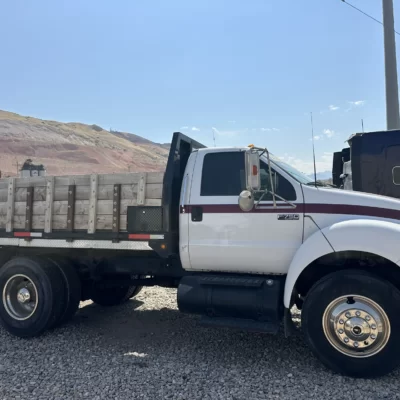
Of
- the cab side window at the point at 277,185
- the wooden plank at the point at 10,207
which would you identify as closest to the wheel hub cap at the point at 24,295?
the wooden plank at the point at 10,207

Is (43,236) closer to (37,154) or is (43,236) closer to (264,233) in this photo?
(264,233)

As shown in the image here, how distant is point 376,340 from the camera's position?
3900mm

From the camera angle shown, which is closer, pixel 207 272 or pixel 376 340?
pixel 376 340

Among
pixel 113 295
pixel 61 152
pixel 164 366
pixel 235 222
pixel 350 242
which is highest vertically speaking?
pixel 61 152

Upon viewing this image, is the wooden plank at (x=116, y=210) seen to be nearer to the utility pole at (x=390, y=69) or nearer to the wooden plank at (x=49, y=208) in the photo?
the wooden plank at (x=49, y=208)

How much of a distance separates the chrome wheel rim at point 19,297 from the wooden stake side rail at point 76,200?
693 mm

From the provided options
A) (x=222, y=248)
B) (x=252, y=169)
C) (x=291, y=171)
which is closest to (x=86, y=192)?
(x=222, y=248)

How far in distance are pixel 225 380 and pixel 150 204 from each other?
207cm

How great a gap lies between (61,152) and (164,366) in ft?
203

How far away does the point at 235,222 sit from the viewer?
454 cm

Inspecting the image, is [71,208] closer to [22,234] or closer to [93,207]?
[93,207]

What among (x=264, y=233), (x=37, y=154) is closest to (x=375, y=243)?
(x=264, y=233)

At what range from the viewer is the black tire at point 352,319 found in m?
3.85

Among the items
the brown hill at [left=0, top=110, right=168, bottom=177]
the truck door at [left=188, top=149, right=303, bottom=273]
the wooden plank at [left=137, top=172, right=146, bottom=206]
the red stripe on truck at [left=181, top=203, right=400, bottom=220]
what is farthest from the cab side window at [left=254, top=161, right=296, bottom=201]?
the brown hill at [left=0, top=110, right=168, bottom=177]
